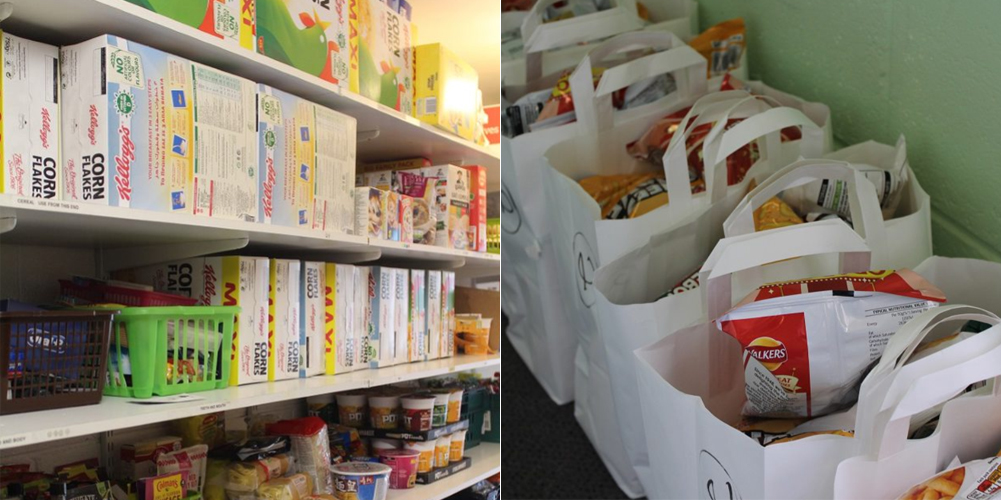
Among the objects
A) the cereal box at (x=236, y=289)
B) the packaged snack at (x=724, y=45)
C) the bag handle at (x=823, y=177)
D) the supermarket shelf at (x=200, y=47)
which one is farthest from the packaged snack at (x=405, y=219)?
the bag handle at (x=823, y=177)

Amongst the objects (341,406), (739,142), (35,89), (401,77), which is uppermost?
(401,77)

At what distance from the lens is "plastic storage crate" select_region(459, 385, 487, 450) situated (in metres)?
2.72

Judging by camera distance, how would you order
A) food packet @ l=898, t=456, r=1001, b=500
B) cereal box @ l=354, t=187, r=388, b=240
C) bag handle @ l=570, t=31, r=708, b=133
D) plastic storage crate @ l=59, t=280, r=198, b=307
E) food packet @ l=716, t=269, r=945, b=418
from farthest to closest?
cereal box @ l=354, t=187, r=388, b=240 < plastic storage crate @ l=59, t=280, r=198, b=307 < bag handle @ l=570, t=31, r=708, b=133 < food packet @ l=716, t=269, r=945, b=418 < food packet @ l=898, t=456, r=1001, b=500

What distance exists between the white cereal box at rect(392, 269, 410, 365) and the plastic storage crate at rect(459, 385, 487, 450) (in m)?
0.43

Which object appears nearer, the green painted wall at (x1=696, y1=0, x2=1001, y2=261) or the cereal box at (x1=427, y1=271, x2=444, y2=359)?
the green painted wall at (x1=696, y1=0, x2=1001, y2=261)

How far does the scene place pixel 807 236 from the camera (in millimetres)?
A: 760

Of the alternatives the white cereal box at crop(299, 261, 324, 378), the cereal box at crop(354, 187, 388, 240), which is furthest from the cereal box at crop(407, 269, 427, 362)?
the white cereal box at crop(299, 261, 324, 378)

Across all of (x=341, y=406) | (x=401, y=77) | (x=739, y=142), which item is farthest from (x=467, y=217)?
(x=739, y=142)

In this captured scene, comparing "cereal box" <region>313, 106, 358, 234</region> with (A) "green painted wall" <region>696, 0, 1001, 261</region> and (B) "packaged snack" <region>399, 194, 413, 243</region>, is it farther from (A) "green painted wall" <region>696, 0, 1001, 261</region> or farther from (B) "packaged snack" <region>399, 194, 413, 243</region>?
(A) "green painted wall" <region>696, 0, 1001, 261</region>

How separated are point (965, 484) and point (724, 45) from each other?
933mm

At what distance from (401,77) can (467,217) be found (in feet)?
1.97

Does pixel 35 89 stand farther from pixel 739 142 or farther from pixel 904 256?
pixel 904 256

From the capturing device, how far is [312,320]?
6.38 feet

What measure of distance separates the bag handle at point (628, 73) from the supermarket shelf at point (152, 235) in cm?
A: 79
